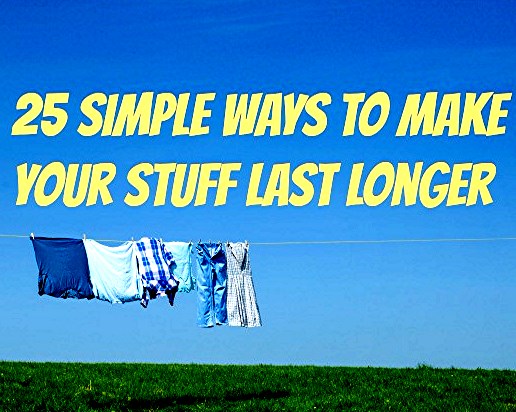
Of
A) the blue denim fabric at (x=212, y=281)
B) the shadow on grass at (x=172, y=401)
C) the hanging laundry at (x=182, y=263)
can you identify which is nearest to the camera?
the shadow on grass at (x=172, y=401)

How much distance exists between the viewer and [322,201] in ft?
62.3

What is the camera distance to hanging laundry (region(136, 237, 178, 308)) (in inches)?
741

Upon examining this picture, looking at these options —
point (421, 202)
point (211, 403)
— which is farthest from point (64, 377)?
point (421, 202)

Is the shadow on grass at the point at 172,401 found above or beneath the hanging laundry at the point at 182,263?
beneath

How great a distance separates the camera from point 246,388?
19.6m

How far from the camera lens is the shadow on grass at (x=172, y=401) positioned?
18125 millimetres

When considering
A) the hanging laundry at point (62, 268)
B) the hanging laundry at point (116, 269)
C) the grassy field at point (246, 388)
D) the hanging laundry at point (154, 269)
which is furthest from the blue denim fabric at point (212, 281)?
the hanging laundry at point (62, 268)

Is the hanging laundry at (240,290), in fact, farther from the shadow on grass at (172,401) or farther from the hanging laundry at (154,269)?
the shadow on grass at (172,401)

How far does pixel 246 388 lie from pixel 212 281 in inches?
102

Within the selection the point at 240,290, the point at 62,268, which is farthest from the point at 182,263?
the point at 62,268

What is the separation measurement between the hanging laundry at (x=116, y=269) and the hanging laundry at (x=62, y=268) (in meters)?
0.18

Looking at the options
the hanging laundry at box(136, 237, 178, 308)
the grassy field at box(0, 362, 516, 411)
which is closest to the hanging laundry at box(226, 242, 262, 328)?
the hanging laundry at box(136, 237, 178, 308)

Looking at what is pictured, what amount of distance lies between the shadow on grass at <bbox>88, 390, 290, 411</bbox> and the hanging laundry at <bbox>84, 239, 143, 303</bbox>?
6.88ft

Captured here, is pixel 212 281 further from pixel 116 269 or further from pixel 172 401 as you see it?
pixel 172 401
